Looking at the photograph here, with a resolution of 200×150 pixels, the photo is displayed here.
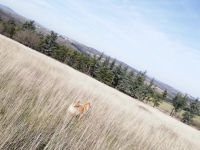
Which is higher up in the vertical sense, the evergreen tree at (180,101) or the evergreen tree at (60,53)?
the evergreen tree at (180,101)

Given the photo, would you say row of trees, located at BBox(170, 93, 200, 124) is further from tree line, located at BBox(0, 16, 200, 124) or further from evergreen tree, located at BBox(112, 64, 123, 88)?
evergreen tree, located at BBox(112, 64, 123, 88)

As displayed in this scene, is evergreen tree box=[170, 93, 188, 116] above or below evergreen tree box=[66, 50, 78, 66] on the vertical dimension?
above

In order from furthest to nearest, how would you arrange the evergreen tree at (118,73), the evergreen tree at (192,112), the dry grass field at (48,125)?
the evergreen tree at (118,73), the evergreen tree at (192,112), the dry grass field at (48,125)

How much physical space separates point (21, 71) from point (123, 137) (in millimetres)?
3441

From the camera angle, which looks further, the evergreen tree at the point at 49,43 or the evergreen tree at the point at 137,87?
the evergreen tree at the point at 49,43

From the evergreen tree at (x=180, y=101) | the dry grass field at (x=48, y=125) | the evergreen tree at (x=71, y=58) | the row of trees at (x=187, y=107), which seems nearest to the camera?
the dry grass field at (x=48, y=125)

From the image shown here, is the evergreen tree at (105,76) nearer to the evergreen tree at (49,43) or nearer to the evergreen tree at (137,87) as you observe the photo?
the evergreen tree at (137,87)

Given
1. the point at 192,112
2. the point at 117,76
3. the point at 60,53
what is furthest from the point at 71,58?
the point at 192,112

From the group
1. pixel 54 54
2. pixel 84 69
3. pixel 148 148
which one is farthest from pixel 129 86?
pixel 148 148

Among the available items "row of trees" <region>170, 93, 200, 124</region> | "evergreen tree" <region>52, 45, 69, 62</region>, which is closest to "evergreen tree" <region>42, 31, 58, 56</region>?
"evergreen tree" <region>52, 45, 69, 62</region>

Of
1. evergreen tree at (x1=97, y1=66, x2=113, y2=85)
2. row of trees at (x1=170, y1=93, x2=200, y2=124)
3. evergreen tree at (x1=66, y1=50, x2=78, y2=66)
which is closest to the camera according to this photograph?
row of trees at (x1=170, y1=93, x2=200, y2=124)

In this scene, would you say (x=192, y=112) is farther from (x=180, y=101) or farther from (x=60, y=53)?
(x=60, y=53)

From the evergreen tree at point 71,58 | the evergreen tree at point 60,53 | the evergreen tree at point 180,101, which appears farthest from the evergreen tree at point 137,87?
the evergreen tree at point 60,53

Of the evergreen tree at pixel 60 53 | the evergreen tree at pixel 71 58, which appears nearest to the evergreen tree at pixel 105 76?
the evergreen tree at pixel 71 58
